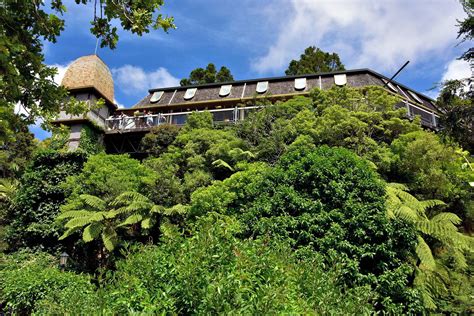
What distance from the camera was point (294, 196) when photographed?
9.93 m

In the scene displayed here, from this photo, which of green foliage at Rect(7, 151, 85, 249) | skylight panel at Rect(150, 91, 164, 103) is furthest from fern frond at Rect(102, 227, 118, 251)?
skylight panel at Rect(150, 91, 164, 103)

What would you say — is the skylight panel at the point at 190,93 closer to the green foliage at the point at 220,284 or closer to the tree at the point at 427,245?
the tree at the point at 427,245

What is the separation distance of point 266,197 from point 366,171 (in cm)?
267

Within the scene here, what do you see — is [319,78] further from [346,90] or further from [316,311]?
[316,311]

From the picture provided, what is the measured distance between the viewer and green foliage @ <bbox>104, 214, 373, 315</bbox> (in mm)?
3645

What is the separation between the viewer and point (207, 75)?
31469 mm

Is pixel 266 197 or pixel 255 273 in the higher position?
pixel 266 197

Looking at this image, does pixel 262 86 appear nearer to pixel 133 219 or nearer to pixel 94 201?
pixel 94 201

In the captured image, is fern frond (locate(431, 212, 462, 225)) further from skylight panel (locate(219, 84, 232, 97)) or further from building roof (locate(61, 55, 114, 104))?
building roof (locate(61, 55, 114, 104))

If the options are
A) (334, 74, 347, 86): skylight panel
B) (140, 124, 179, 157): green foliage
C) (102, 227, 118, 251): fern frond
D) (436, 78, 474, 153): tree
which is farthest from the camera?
(334, 74, 347, 86): skylight panel

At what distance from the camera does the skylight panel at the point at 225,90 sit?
22700 millimetres

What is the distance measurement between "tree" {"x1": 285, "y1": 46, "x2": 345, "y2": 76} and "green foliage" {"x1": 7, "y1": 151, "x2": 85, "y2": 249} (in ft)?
65.0

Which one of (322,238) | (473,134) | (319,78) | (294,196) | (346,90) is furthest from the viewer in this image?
(319,78)

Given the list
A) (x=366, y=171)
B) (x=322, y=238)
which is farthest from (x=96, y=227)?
(x=366, y=171)
